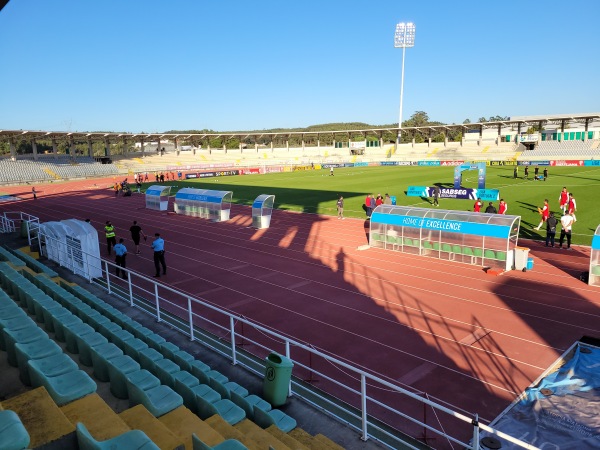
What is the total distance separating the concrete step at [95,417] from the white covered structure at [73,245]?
11.3 metres

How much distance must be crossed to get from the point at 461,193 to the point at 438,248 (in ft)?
59.0

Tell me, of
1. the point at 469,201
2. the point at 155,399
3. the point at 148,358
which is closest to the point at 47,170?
the point at 469,201

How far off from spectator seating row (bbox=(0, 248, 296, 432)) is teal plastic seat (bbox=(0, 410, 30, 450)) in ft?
5.54

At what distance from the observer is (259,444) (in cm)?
446

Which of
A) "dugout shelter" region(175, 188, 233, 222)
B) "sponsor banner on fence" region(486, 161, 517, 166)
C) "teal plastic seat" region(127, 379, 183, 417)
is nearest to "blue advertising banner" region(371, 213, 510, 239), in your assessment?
"dugout shelter" region(175, 188, 233, 222)

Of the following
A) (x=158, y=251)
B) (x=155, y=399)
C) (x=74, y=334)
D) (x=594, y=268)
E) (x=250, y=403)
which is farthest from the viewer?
(x=158, y=251)

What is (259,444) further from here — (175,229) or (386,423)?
(175,229)

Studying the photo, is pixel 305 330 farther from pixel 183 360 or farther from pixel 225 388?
pixel 225 388

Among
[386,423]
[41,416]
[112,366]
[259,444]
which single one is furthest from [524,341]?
[41,416]

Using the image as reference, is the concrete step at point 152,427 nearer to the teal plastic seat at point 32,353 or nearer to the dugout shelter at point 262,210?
the teal plastic seat at point 32,353

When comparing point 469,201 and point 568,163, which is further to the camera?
point 568,163

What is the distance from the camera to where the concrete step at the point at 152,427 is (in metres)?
3.72

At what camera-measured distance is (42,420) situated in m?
3.52

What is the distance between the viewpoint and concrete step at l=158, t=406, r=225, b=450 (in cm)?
414
